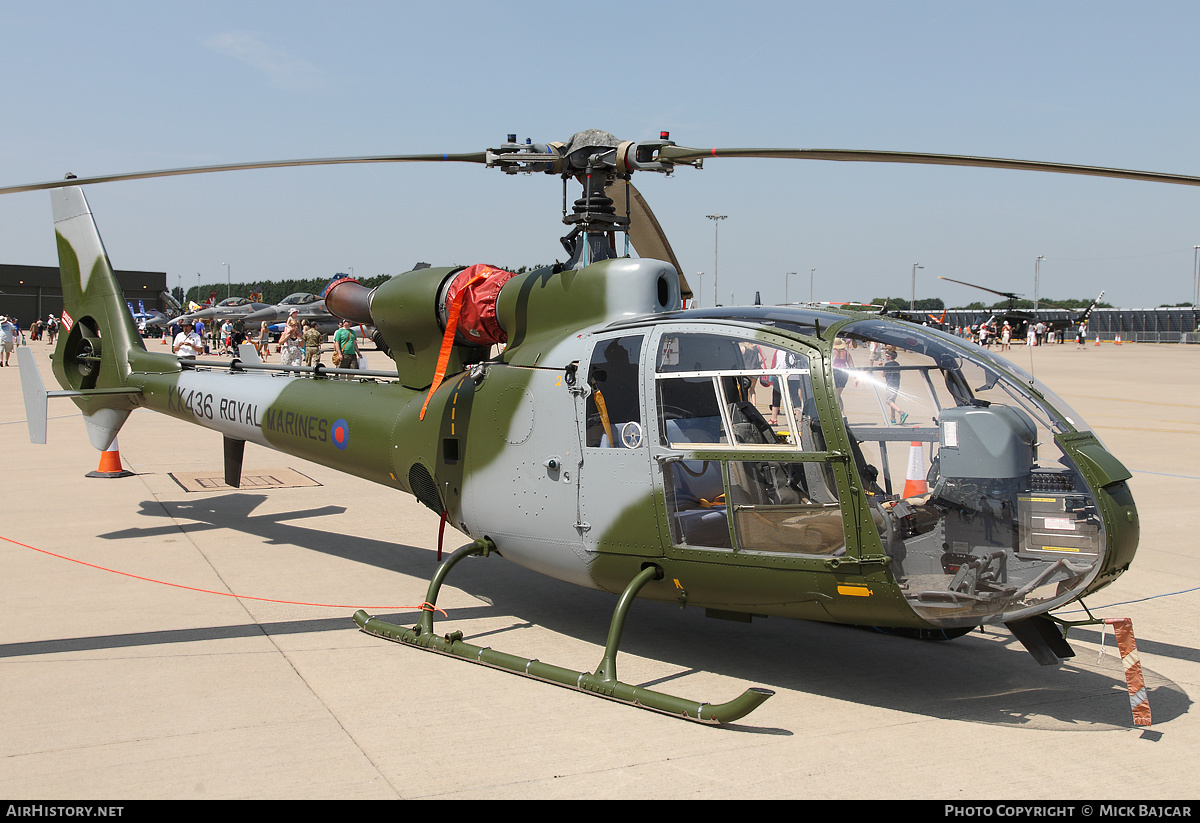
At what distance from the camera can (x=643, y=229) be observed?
727 centimetres

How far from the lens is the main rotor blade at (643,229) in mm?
6918

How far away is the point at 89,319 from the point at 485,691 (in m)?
7.56

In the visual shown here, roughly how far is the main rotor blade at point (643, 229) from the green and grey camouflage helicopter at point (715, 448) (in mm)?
Result: 19

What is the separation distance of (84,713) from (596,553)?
2.94 m

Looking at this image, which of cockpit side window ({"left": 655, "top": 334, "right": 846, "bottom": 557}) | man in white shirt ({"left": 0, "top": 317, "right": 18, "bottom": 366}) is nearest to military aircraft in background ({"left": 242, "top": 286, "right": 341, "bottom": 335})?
man in white shirt ({"left": 0, "top": 317, "right": 18, "bottom": 366})

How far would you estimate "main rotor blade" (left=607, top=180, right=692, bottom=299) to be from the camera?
6.92 metres

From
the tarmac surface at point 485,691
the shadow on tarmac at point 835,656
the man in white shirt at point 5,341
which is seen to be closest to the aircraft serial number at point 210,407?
the tarmac surface at point 485,691

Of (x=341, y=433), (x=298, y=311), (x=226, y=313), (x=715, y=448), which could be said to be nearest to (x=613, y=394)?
(x=715, y=448)

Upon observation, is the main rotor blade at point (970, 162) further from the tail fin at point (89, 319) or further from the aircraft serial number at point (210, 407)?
the tail fin at point (89, 319)

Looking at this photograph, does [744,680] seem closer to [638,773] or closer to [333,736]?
[638,773]

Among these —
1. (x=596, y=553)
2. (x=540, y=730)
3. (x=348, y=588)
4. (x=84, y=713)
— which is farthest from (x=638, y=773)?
(x=348, y=588)

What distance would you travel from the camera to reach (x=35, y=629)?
6516mm

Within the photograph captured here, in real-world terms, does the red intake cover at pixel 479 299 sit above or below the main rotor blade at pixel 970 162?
below

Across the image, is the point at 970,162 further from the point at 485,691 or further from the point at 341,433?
the point at 341,433
